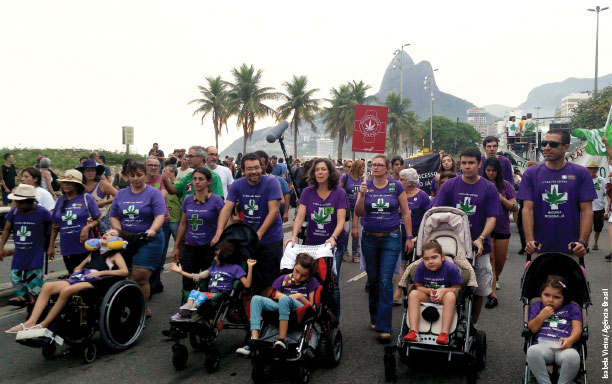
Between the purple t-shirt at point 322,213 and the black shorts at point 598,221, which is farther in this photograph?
the black shorts at point 598,221

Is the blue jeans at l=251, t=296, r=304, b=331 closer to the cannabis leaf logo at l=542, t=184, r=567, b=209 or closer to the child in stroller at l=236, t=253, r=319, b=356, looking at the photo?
the child in stroller at l=236, t=253, r=319, b=356

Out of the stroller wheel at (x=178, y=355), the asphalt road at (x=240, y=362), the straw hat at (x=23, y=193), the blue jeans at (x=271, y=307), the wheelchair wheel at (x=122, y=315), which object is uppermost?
the straw hat at (x=23, y=193)

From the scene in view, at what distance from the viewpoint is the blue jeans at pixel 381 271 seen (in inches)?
212

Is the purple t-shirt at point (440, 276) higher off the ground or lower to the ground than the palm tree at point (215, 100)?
lower

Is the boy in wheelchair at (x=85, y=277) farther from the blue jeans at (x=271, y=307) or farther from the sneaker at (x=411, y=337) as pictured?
the sneaker at (x=411, y=337)

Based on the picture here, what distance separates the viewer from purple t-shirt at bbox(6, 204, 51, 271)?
579 cm

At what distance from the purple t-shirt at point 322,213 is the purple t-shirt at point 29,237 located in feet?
10.5

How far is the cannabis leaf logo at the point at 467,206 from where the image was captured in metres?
5.40

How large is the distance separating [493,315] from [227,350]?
11.3 ft

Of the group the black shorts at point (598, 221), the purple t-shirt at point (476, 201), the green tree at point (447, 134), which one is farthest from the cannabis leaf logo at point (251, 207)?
the green tree at point (447, 134)

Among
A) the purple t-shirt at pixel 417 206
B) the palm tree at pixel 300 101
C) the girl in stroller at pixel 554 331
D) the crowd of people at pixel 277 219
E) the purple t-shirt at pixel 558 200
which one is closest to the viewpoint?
the girl in stroller at pixel 554 331

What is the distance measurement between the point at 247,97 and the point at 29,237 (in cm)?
5229

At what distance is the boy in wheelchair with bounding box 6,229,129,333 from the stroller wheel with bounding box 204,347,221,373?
1371 millimetres

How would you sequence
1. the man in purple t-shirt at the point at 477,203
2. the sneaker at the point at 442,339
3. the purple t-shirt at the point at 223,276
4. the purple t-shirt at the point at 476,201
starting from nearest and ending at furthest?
1. the sneaker at the point at 442,339
2. the purple t-shirt at the point at 223,276
3. the man in purple t-shirt at the point at 477,203
4. the purple t-shirt at the point at 476,201
